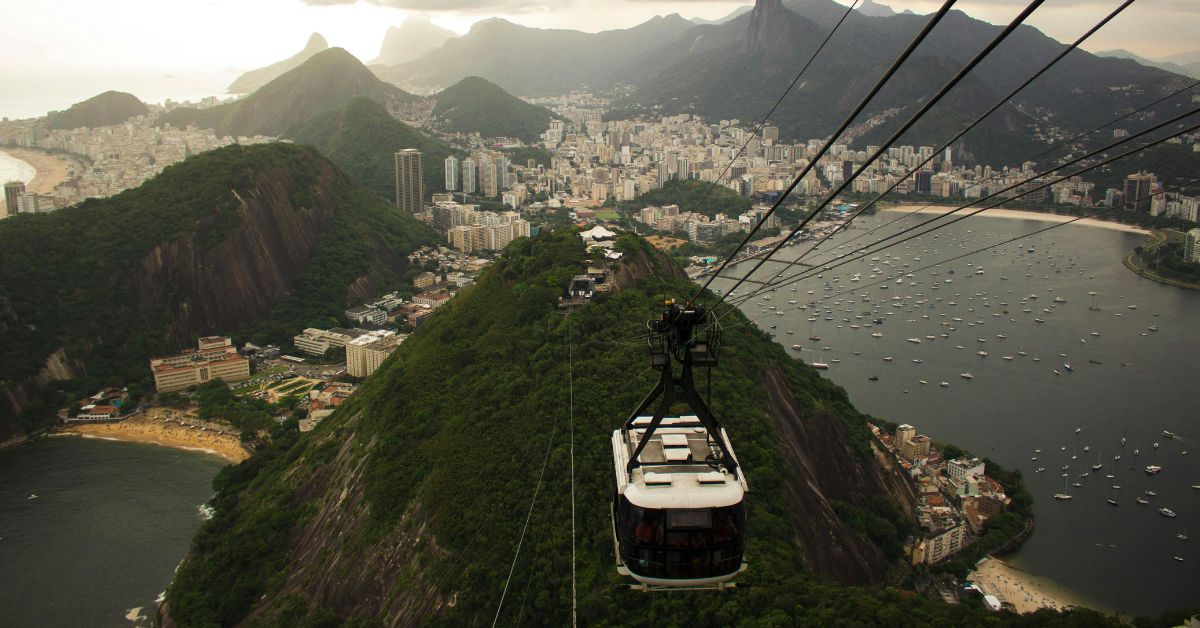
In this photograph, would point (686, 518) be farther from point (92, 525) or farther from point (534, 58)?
point (534, 58)

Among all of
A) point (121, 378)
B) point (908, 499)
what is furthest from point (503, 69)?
point (908, 499)

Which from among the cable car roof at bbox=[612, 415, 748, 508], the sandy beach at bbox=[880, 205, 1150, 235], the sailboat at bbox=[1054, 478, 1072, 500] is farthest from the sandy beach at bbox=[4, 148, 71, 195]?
the cable car roof at bbox=[612, 415, 748, 508]

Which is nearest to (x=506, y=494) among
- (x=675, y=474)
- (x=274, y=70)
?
(x=675, y=474)

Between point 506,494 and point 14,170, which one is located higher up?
point 14,170

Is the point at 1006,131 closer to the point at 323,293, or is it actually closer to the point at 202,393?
the point at 323,293

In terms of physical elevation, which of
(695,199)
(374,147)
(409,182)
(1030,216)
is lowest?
(1030,216)

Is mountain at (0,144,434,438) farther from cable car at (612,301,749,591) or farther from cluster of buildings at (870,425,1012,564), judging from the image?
cable car at (612,301,749,591)
